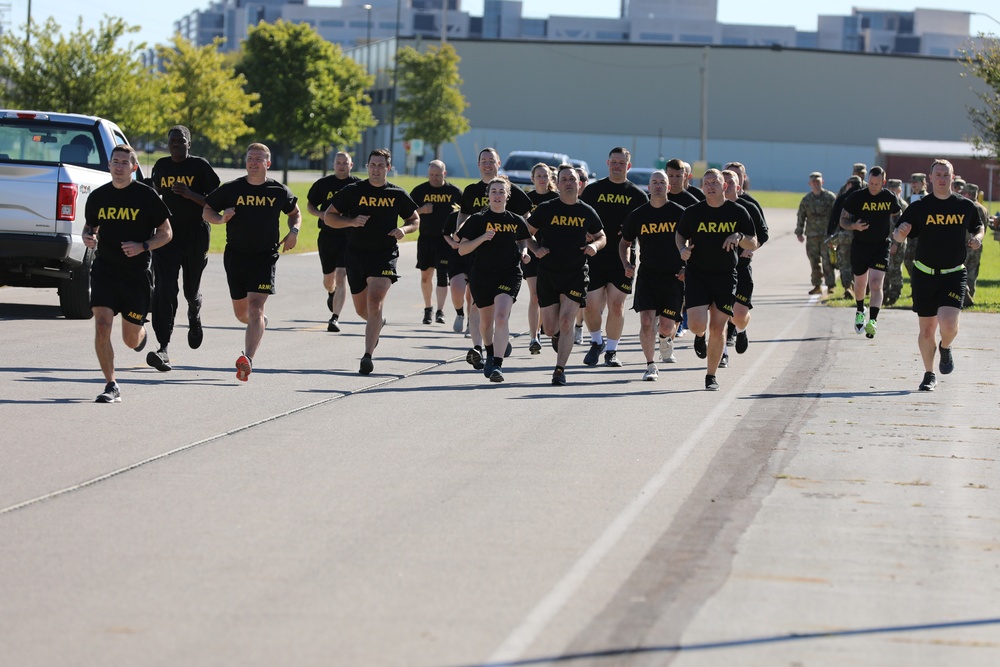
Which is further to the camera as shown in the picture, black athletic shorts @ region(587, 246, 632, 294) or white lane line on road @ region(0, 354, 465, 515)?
black athletic shorts @ region(587, 246, 632, 294)

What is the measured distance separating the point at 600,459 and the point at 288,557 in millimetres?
3134

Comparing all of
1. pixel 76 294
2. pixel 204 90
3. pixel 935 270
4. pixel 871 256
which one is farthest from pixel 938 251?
pixel 204 90

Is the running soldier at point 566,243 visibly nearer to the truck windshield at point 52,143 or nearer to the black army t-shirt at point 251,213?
the black army t-shirt at point 251,213

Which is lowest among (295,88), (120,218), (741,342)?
(741,342)

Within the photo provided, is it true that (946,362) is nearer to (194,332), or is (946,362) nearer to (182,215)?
(194,332)

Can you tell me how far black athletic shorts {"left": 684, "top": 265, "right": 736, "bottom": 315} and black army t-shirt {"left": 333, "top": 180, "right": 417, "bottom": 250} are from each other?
2.58 meters

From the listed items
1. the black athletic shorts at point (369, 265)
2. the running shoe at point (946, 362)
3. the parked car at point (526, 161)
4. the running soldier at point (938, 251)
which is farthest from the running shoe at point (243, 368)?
the parked car at point (526, 161)

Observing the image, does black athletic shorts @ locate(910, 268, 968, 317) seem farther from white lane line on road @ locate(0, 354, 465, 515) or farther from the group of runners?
white lane line on road @ locate(0, 354, 465, 515)

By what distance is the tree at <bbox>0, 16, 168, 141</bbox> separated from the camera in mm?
43250

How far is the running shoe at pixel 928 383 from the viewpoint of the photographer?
13219 millimetres

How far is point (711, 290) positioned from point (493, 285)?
1.90 meters

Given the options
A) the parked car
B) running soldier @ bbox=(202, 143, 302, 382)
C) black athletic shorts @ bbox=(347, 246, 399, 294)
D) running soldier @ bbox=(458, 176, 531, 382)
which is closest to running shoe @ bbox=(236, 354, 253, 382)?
running soldier @ bbox=(202, 143, 302, 382)

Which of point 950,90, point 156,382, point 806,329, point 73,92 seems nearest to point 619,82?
point 950,90

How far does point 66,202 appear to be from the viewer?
15977 millimetres
